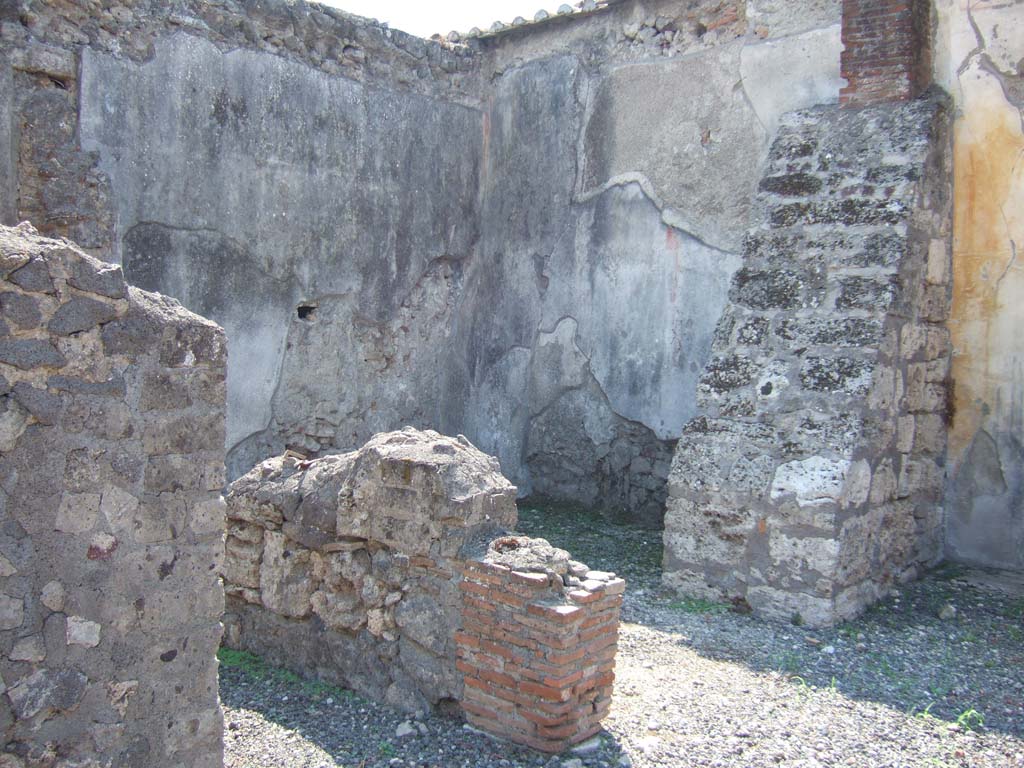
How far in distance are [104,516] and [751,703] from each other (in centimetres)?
245

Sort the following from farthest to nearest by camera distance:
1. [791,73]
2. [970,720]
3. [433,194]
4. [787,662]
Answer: [433,194]
[791,73]
[787,662]
[970,720]

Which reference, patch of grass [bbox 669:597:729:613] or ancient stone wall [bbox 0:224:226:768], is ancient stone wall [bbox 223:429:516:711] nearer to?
ancient stone wall [bbox 0:224:226:768]

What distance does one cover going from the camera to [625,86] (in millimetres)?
7223

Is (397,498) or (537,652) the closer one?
(537,652)

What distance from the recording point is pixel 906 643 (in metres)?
4.50

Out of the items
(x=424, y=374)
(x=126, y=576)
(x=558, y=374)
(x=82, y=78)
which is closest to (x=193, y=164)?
(x=82, y=78)

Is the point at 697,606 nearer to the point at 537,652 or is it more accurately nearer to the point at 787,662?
the point at 787,662

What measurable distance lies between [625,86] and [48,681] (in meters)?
5.84

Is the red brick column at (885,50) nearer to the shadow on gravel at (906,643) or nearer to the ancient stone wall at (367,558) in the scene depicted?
the shadow on gravel at (906,643)

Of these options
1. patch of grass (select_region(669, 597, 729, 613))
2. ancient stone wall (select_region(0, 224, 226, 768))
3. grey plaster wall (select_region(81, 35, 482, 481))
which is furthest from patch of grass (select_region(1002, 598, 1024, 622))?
grey plaster wall (select_region(81, 35, 482, 481))

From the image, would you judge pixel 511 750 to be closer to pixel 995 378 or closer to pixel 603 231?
pixel 995 378

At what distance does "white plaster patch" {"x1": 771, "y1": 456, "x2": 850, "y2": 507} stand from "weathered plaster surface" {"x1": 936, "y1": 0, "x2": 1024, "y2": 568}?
1.29 m

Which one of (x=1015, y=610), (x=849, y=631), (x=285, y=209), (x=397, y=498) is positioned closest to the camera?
(x=397, y=498)

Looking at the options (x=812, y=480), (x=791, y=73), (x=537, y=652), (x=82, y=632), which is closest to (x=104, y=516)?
(x=82, y=632)
